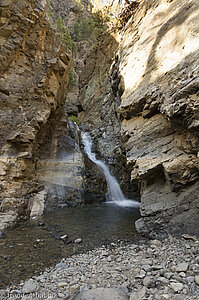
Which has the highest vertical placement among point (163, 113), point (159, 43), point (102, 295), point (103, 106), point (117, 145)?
point (103, 106)

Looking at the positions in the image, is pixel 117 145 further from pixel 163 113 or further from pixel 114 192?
pixel 163 113

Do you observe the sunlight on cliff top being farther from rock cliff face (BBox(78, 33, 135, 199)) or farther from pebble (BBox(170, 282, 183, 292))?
pebble (BBox(170, 282, 183, 292))

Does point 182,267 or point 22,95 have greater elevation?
point 22,95

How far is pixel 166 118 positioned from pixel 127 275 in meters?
4.71

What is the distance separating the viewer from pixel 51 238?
5.46 m

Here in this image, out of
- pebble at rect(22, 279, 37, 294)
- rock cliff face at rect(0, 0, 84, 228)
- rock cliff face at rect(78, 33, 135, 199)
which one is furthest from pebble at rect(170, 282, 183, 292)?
rock cliff face at rect(78, 33, 135, 199)

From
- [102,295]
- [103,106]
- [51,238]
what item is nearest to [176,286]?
[102,295]

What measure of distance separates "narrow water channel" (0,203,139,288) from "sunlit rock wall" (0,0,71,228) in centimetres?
169

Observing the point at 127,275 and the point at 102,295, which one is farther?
the point at 127,275

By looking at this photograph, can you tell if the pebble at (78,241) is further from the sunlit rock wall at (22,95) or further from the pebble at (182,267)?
the sunlit rock wall at (22,95)

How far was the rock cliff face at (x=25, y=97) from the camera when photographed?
26.9ft

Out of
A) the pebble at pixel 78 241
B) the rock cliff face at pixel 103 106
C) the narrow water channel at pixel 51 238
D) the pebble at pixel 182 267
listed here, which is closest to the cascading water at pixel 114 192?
the rock cliff face at pixel 103 106

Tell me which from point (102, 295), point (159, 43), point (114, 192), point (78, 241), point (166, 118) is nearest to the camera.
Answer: point (102, 295)

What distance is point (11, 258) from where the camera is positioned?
13.6 feet
